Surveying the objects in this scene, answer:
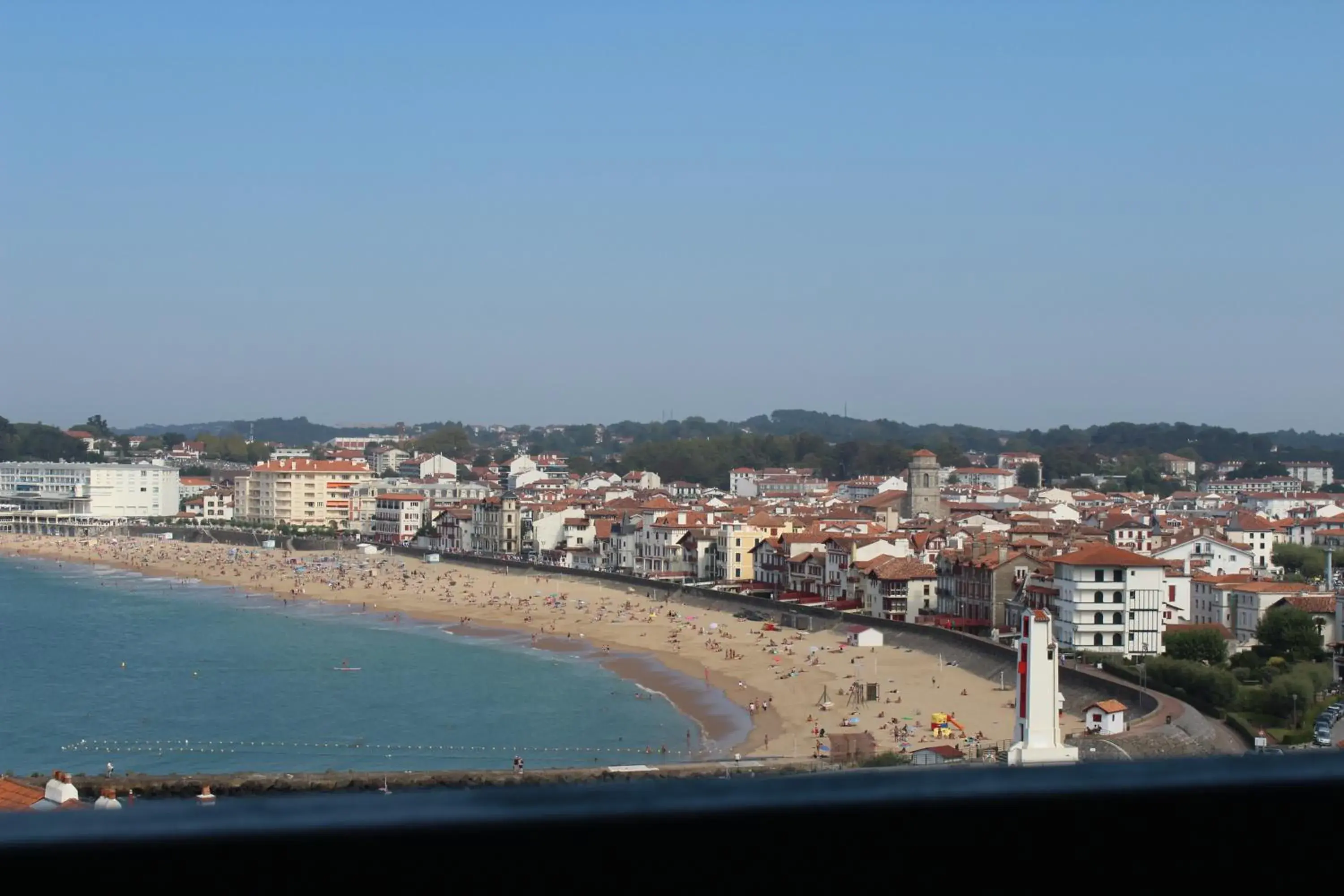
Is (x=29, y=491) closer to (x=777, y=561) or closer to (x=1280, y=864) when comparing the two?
(x=777, y=561)

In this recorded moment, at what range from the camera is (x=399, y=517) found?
147ft

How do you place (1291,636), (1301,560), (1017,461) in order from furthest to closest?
(1017,461)
(1301,560)
(1291,636)

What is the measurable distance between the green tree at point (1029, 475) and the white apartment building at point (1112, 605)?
42.9 m

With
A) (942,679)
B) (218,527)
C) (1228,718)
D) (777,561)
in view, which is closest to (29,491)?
(218,527)

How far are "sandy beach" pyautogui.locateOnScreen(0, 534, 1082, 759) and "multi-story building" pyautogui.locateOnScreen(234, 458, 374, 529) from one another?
7.54 metres

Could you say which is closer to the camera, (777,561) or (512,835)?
(512,835)

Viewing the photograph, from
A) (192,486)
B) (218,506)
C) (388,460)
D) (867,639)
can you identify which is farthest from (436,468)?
(867,639)

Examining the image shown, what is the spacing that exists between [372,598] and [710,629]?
988cm

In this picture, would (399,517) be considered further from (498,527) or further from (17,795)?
(17,795)

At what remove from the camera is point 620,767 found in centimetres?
1202

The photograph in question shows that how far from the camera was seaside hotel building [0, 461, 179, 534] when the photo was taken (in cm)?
5225

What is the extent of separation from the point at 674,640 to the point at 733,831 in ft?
68.7

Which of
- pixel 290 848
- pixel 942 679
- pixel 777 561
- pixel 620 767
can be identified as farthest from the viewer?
pixel 777 561

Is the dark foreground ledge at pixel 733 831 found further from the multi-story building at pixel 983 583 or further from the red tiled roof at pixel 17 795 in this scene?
the multi-story building at pixel 983 583
